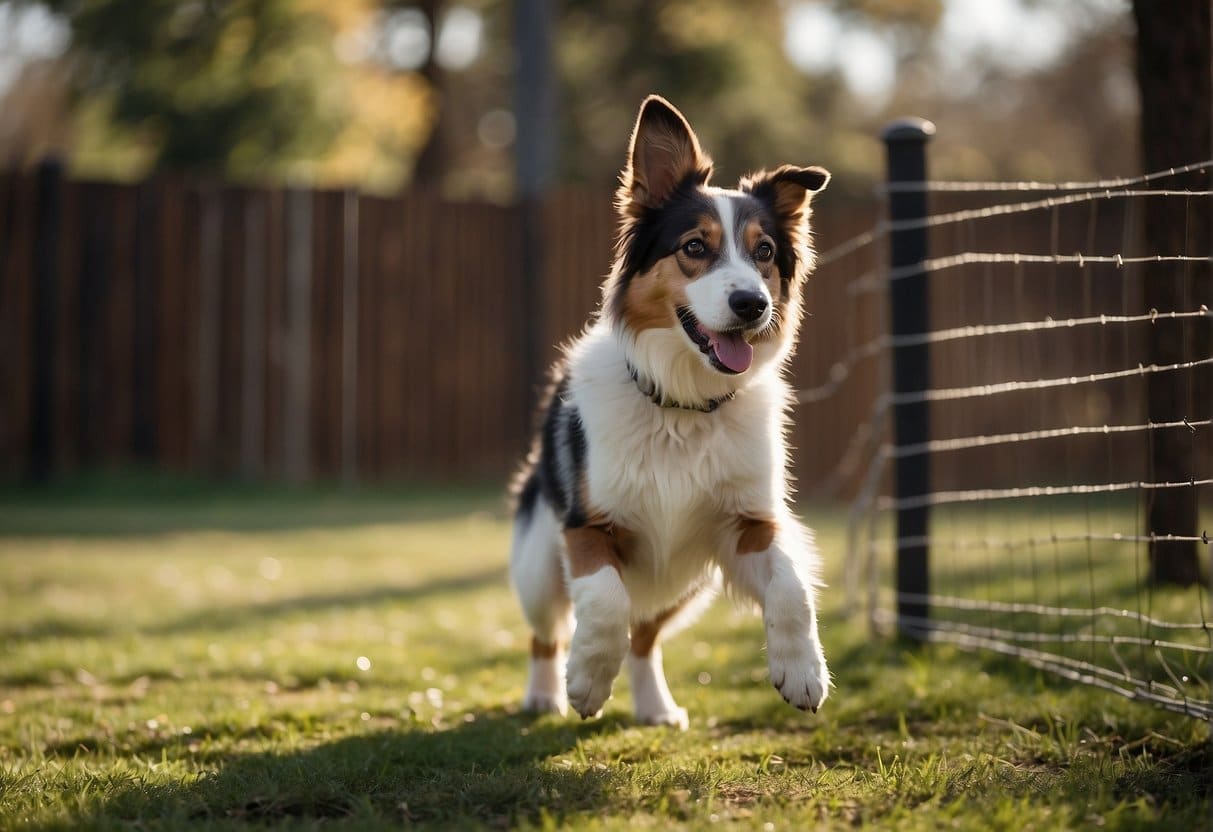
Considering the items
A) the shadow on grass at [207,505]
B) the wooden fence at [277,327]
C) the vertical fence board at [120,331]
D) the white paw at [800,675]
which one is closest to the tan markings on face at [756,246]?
the white paw at [800,675]

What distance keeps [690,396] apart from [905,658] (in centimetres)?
183

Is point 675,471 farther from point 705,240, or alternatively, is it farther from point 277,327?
point 277,327

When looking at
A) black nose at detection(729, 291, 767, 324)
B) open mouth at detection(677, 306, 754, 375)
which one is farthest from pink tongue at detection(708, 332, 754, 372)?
black nose at detection(729, 291, 767, 324)

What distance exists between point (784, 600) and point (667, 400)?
2.52 ft

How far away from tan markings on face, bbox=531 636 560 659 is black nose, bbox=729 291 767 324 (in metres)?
1.55

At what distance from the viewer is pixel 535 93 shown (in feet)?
49.2

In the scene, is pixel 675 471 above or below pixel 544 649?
above

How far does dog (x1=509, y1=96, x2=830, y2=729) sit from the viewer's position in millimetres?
3879

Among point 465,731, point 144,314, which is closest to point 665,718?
point 465,731

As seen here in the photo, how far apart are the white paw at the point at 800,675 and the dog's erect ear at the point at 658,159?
62.4 inches

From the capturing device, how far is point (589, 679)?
3834mm

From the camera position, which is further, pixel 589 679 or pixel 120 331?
pixel 120 331

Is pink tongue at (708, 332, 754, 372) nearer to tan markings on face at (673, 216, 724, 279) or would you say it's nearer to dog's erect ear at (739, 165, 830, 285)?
tan markings on face at (673, 216, 724, 279)

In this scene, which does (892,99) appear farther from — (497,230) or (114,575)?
(114,575)
